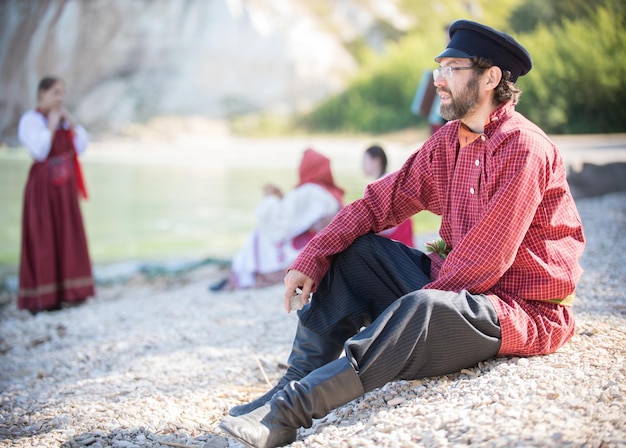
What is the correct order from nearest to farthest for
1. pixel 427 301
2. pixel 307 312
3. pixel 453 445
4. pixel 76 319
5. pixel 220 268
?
pixel 453 445 → pixel 427 301 → pixel 307 312 → pixel 76 319 → pixel 220 268

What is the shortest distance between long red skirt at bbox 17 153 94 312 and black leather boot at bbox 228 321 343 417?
3277mm

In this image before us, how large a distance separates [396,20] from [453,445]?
89.3 feet

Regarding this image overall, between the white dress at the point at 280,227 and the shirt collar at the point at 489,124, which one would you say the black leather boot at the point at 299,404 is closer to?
the shirt collar at the point at 489,124

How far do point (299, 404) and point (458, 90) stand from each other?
42.2 inches

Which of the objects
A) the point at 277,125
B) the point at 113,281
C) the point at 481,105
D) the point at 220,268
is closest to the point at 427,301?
the point at 481,105

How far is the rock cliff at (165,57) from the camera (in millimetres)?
24734

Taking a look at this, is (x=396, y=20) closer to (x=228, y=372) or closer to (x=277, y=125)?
(x=277, y=125)

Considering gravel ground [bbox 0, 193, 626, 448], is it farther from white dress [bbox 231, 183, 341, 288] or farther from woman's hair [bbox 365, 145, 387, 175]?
woman's hair [bbox 365, 145, 387, 175]

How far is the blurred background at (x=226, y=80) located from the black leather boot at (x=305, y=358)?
34.0ft

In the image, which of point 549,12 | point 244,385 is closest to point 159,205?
point 549,12

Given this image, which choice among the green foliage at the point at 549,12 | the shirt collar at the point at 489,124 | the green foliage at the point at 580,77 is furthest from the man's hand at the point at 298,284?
the green foliage at the point at 549,12

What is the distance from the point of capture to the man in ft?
5.95

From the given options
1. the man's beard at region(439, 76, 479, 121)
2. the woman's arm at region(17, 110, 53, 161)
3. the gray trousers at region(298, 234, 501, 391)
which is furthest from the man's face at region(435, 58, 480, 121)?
the woman's arm at region(17, 110, 53, 161)

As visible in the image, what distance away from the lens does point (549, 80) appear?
12227 mm
